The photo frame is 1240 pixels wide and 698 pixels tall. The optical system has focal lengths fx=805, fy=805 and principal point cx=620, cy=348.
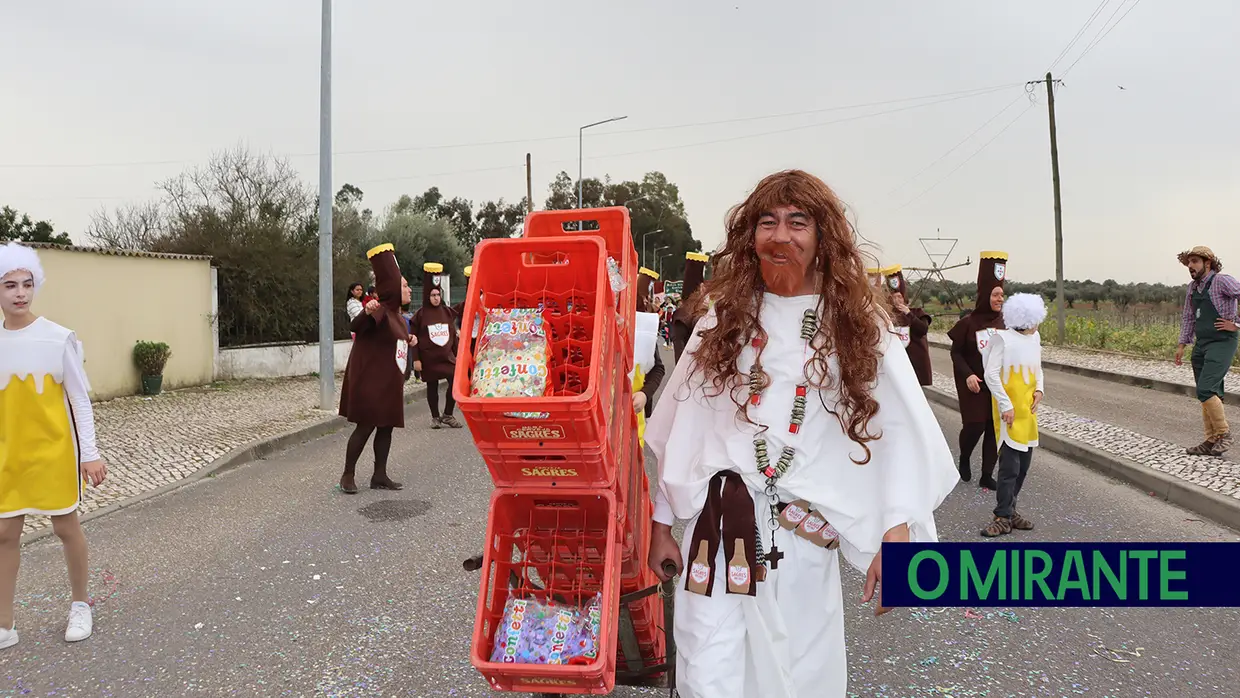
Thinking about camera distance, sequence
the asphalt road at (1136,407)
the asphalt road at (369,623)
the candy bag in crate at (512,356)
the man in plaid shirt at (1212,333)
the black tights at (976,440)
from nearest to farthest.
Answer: the candy bag in crate at (512,356), the asphalt road at (369,623), the black tights at (976,440), the man in plaid shirt at (1212,333), the asphalt road at (1136,407)

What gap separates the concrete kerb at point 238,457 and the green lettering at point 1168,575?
7.00m

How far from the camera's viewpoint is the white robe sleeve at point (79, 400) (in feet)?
13.5

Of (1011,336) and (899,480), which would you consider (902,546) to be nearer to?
(899,480)

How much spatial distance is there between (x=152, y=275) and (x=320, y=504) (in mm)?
10414

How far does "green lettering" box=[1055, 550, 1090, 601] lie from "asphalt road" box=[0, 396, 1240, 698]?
0.82 m

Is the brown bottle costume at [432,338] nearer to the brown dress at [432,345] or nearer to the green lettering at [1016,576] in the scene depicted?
the brown dress at [432,345]

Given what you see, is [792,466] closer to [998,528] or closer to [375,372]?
[998,528]

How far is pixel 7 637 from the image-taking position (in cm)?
400

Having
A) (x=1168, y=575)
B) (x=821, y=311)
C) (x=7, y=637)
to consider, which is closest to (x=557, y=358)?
(x=821, y=311)

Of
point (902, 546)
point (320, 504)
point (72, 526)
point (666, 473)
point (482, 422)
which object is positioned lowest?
point (320, 504)

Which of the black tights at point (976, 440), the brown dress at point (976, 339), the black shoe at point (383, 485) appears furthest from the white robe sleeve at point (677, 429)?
the black tights at point (976, 440)

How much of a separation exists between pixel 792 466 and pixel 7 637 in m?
4.07

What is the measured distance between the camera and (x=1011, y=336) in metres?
6.10

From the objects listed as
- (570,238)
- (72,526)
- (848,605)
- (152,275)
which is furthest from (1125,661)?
(152,275)
